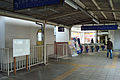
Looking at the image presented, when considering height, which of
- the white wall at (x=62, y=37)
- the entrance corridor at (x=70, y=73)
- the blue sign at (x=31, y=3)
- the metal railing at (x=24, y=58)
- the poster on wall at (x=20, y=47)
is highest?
the blue sign at (x=31, y=3)

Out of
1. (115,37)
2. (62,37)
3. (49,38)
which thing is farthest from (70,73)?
(115,37)

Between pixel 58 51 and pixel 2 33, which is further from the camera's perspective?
pixel 58 51

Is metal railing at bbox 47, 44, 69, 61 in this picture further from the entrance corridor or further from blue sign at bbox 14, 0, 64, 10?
blue sign at bbox 14, 0, 64, 10

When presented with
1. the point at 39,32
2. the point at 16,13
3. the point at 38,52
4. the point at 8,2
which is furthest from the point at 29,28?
the point at 8,2

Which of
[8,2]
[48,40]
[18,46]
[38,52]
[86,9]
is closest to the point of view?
[8,2]

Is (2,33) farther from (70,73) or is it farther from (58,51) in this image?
(58,51)

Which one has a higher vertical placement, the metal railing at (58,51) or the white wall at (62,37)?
the white wall at (62,37)

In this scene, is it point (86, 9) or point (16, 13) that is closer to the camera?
point (16, 13)

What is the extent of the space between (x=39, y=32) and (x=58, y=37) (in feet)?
15.6

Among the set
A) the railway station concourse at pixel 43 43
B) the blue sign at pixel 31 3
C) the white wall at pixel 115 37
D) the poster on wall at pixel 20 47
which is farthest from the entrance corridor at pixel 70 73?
the white wall at pixel 115 37

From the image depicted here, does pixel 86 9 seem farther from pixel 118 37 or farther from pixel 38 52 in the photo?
pixel 118 37

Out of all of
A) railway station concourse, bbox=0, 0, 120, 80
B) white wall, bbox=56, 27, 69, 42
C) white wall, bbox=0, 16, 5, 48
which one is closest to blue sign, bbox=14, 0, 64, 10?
railway station concourse, bbox=0, 0, 120, 80

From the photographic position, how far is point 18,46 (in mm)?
6043

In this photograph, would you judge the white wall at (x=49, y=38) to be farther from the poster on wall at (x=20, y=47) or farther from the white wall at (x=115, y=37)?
the white wall at (x=115, y=37)
